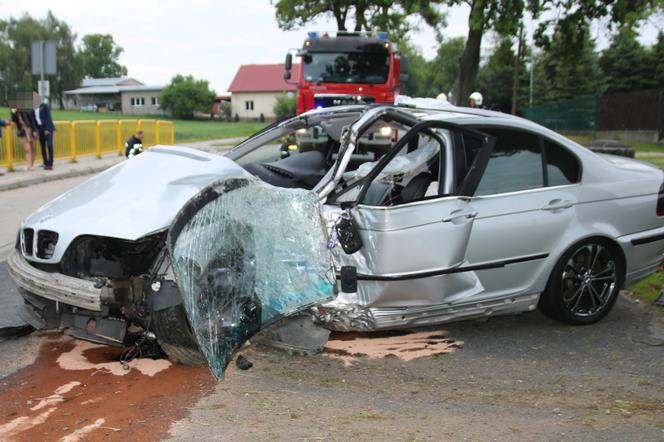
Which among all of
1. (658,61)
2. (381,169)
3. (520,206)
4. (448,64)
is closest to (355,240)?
(381,169)

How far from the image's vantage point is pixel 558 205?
15.7 feet

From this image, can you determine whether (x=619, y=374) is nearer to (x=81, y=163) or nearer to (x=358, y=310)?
(x=358, y=310)

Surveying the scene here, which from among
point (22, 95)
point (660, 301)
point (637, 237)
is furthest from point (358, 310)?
point (22, 95)

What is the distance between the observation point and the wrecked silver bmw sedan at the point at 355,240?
12.5ft

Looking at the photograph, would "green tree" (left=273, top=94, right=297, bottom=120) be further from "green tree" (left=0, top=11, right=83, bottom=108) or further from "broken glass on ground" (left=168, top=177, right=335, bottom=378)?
"broken glass on ground" (left=168, top=177, right=335, bottom=378)

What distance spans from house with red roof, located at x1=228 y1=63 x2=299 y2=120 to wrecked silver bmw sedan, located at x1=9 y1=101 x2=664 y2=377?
279 ft

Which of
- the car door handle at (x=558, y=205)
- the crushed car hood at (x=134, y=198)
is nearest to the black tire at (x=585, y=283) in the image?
the car door handle at (x=558, y=205)

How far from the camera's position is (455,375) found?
4188 millimetres

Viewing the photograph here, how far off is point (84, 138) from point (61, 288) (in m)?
17.0

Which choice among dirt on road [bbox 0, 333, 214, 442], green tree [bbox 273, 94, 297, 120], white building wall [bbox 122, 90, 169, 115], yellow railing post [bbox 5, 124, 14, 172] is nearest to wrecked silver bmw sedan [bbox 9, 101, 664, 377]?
dirt on road [bbox 0, 333, 214, 442]

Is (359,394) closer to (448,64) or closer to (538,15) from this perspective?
(538,15)

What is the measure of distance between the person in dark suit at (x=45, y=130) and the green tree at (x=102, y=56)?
440ft

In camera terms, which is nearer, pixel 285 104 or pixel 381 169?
pixel 381 169

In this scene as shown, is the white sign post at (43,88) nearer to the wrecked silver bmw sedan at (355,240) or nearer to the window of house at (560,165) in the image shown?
the wrecked silver bmw sedan at (355,240)
